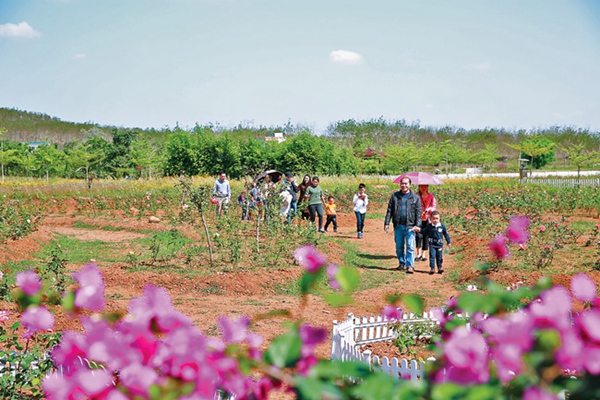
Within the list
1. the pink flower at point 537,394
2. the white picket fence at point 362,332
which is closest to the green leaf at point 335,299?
the pink flower at point 537,394

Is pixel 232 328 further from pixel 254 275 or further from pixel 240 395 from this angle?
pixel 254 275

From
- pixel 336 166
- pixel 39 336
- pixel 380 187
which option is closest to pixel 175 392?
pixel 39 336

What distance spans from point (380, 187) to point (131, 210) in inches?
451

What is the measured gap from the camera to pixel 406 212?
978 cm

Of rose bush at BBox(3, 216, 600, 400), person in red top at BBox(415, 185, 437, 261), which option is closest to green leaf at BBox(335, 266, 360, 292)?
rose bush at BBox(3, 216, 600, 400)

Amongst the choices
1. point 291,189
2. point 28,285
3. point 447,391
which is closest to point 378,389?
point 447,391

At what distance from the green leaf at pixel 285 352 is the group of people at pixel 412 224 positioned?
8.74 metres

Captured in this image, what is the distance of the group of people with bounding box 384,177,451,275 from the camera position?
9781mm

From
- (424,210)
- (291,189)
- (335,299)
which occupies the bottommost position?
(424,210)

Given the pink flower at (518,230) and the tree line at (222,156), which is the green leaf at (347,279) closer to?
the pink flower at (518,230)

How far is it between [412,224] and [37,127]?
301 feet

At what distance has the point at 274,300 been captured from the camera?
27.2 ft

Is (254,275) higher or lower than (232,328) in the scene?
lower

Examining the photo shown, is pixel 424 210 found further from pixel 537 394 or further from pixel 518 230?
pixel 537 394
